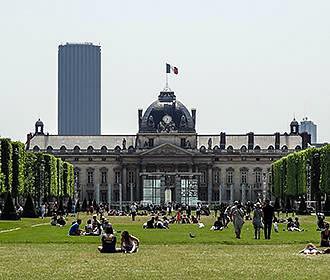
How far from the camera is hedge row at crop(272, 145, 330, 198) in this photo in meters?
86.2

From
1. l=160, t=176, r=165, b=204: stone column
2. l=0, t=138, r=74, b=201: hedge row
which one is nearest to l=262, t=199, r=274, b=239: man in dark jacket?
l=0, t=138, r=74, b=201: hedge row

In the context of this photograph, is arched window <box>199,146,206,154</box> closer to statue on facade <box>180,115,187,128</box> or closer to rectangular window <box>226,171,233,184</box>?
statue on facade <box>180,115,187,128</box>

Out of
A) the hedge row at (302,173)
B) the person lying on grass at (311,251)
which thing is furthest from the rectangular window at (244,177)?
the person lying on grass at (311,251)

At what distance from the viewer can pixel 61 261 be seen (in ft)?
90.0

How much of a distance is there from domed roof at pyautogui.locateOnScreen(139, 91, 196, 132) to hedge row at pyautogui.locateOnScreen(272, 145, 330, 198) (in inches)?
1793

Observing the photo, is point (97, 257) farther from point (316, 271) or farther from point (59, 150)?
point (59, 150)

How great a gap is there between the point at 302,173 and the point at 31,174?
77.8ft

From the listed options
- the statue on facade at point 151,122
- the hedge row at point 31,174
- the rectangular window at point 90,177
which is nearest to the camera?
the hedge row at point 31,174

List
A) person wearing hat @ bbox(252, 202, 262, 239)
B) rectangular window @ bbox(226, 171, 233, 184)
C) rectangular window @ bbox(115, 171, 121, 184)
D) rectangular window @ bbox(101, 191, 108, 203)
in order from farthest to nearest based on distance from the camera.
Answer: rectangular window @ bbox(115, 171, 121, 184) < rectangular window @ bbox(226, 171, 233, 184) < rectangular window @ bbox(101, 191, 108, 203) < person wearing hat @ bbox(252, 202, 262, 239)

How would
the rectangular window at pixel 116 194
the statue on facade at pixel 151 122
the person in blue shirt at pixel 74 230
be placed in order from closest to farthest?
the person in blue shirt at pixel 74 230 < the rectangular window at pixel 116 194 < the statue on facade at pixel 151 122

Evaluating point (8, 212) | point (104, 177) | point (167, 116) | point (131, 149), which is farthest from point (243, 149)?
point (8, 212)

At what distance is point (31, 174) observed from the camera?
92.1 m

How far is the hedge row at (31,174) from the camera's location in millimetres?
79750

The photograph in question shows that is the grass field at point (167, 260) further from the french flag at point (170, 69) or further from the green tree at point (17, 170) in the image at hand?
the french flag at point (170, 69)
